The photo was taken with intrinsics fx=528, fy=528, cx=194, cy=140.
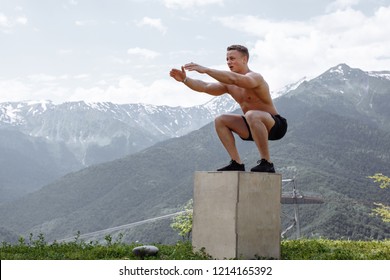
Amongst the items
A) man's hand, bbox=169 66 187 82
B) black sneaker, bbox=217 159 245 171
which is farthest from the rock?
man's hand, bbox=169 66 187 82

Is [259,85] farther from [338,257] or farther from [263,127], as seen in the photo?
[338,257]

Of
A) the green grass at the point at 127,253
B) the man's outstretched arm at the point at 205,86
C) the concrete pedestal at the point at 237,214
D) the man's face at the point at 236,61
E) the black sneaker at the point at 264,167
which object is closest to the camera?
the concrete pedestal at the point at 237,214

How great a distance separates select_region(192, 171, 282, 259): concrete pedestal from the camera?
21.8ft

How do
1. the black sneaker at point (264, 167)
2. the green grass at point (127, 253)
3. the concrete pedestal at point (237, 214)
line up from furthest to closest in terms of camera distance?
1. the black sneaker at point (264, 167)
2. the green grass at point (127, 253)
3. the concrete pedestal at point (237, 214)

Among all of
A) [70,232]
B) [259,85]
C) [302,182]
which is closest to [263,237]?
[259,85]

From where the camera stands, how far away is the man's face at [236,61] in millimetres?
7473

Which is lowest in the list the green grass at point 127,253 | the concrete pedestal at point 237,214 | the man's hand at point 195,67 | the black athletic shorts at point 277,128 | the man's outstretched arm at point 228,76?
the green grass at point 127,253

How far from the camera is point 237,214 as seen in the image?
6613mm

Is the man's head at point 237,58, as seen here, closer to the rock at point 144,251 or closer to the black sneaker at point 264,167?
the black sneaker at point 264,167

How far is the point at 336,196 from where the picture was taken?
117938 millimetres

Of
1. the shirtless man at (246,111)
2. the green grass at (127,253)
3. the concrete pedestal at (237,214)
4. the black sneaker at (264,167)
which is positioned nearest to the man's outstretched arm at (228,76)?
the shirtless man at (246,111)

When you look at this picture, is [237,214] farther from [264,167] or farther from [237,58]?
[237,58]

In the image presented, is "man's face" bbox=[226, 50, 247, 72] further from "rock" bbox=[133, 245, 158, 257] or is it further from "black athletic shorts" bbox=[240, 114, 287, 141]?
"rock" bbox=[133, 245, 158, 257]

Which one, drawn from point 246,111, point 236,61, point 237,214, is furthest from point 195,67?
point 237,214
